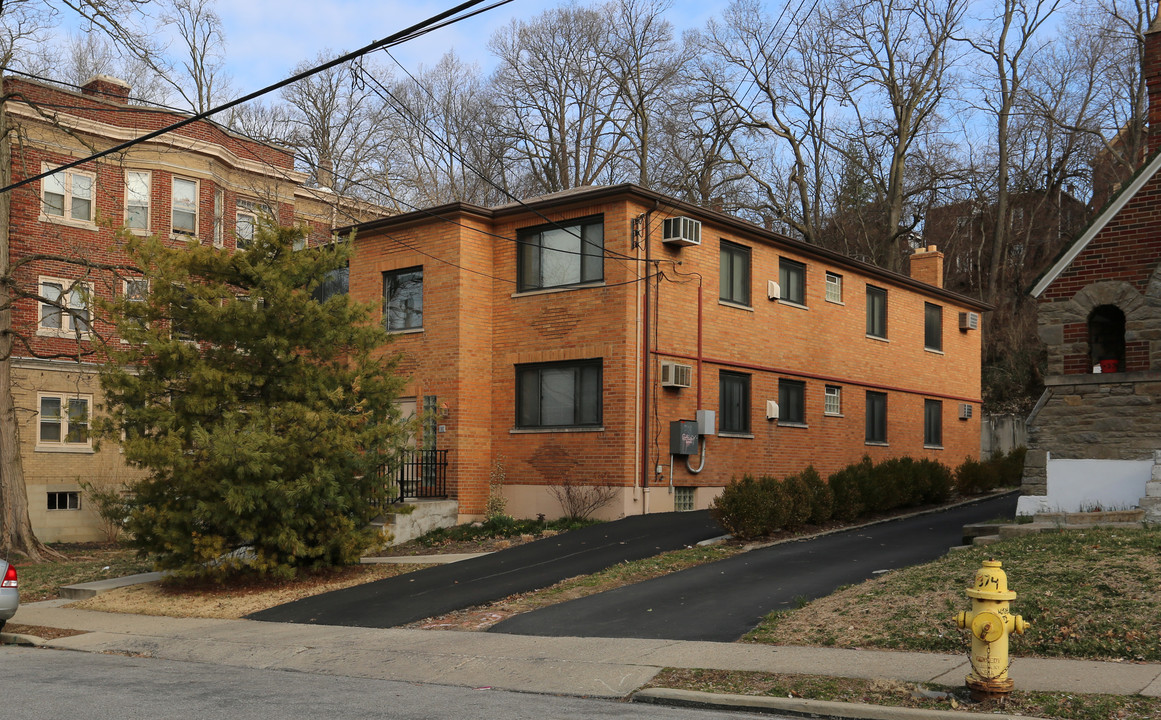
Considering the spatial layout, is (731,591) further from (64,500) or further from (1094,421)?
(64,500)

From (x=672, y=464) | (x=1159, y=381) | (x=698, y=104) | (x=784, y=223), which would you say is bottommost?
(x=672, y=464)

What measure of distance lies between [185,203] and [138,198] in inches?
50.7

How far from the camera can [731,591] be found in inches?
505

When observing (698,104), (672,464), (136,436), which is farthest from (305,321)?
(698,104)

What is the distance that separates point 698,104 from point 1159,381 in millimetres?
28489

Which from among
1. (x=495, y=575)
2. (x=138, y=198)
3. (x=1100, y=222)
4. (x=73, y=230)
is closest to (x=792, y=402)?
(x=1100, y=222)

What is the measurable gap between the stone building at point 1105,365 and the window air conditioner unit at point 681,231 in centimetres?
650

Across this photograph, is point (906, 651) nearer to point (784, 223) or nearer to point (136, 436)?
point (136, 436)

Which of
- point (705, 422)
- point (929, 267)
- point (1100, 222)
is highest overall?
point (929, 267)

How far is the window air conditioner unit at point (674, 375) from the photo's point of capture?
66.2 ft

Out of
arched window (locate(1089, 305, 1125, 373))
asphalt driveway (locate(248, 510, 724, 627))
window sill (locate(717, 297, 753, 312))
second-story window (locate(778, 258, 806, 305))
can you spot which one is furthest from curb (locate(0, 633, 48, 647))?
second-story window (locate(778, 258, 806, 305))

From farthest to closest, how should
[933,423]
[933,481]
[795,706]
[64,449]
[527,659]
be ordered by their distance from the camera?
[933,423], [64,449], [933,481], [527,659], [795,706]

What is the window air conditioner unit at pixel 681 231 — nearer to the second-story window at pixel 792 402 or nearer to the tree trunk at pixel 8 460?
the second-story window at pixel 792 402

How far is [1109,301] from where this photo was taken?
1557cm
